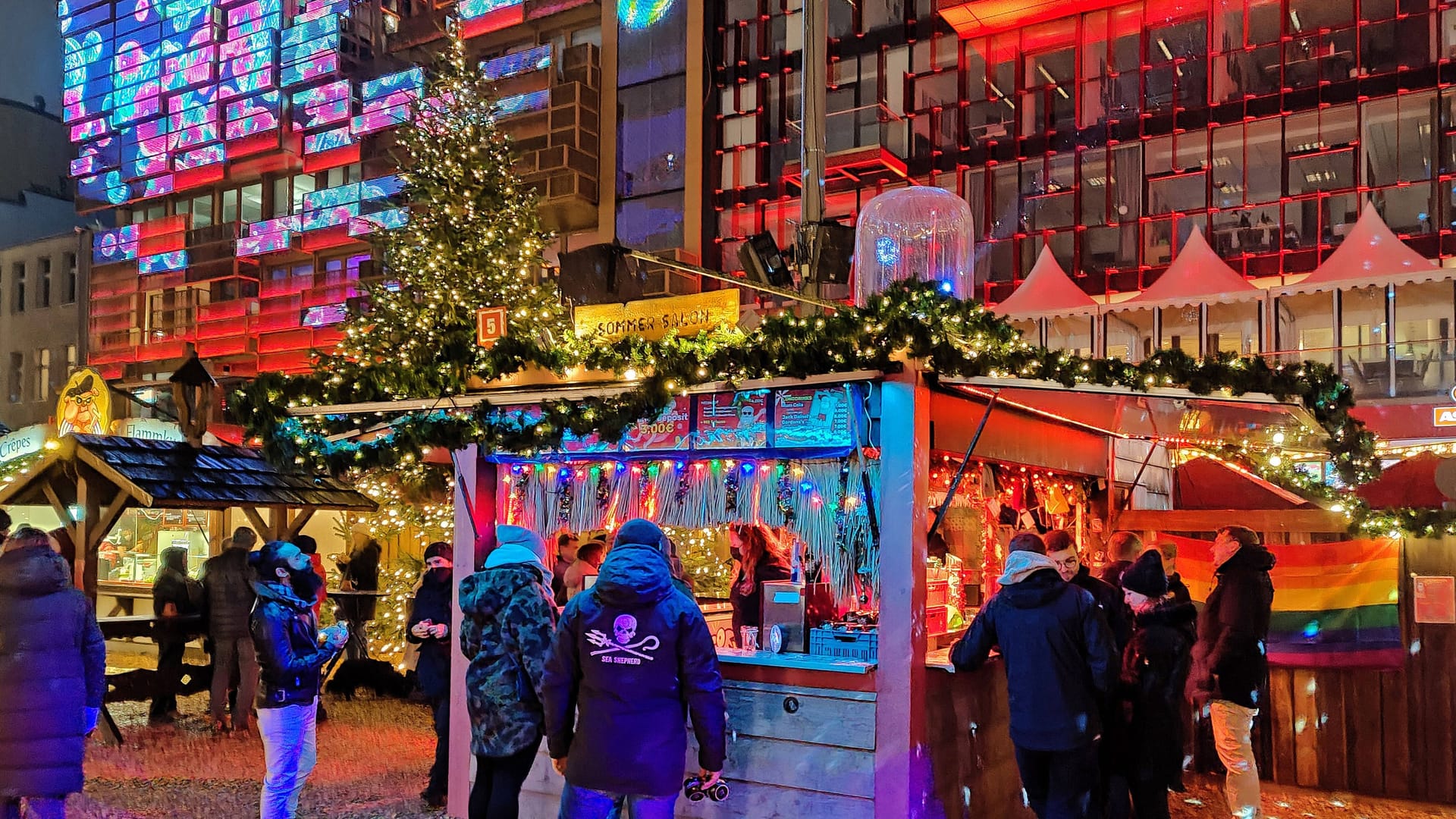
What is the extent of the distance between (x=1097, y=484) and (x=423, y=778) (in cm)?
666

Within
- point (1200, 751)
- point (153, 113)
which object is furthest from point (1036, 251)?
point (153, 113)

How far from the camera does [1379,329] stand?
54.2 feet

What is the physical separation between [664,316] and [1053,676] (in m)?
4.07

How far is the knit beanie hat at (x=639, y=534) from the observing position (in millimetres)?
4887

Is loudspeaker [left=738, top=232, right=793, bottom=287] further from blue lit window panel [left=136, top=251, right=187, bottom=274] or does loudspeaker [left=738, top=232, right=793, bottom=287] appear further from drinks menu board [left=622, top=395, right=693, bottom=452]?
blue lit window panel [left=136, top=251, right=187, bottom=274]

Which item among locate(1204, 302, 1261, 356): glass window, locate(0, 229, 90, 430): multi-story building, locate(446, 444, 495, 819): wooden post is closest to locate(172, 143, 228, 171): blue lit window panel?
locate(0, 229, 90, 430): multi-story building

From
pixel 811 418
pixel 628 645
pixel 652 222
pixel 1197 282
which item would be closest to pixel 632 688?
pixel 628 645

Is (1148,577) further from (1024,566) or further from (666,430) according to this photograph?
(666,430)

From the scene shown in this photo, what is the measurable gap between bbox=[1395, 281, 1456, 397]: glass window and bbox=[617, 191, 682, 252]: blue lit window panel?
43.3 ft

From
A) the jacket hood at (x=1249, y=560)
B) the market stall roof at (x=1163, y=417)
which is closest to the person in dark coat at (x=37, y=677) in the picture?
the market stall roof at (x=1163, y=417)

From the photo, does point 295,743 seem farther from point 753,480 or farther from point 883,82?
point 883,82

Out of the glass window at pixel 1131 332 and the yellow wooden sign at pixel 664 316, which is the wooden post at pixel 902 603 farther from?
the glass window at pixel 1131 332

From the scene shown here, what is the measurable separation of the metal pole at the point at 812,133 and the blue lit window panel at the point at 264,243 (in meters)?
24.7

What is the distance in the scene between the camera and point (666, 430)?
7258mm
